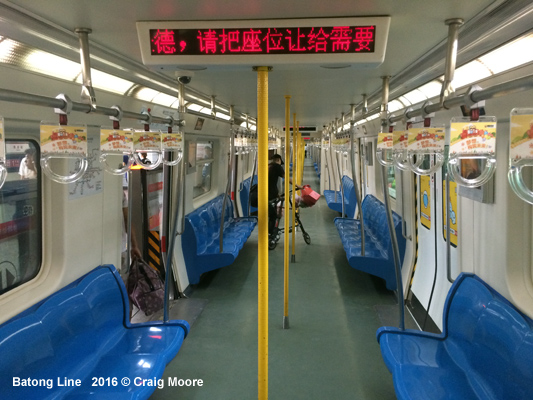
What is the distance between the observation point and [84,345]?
123 inches

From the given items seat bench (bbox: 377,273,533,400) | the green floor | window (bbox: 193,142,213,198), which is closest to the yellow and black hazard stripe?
the green floor

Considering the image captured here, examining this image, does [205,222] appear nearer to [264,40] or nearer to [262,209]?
[262,209]

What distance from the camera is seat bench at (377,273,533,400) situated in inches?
95.7

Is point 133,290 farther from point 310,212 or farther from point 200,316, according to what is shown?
point 310,212

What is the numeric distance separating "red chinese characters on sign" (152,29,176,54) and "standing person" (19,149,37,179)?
156 centimetres

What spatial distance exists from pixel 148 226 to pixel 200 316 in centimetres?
153

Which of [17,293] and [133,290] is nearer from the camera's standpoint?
[17,293]

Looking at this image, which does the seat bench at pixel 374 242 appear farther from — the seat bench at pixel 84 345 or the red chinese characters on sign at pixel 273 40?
the red chinese characters on sign at pixel 273 40

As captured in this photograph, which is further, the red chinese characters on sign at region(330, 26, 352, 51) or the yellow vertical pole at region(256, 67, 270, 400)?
the yellow vertical pole at region(256, 67, 270, 400)

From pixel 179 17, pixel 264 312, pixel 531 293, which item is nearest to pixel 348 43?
pixel 179 17

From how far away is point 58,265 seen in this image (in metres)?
3.27

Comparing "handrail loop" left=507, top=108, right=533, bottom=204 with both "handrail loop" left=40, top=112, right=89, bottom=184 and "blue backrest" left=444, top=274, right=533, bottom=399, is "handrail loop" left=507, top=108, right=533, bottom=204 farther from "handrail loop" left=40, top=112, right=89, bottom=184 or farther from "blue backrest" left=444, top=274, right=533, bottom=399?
"handrail loop" left=40, top=112, right=89, bottom=184

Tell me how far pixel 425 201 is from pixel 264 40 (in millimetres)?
3759

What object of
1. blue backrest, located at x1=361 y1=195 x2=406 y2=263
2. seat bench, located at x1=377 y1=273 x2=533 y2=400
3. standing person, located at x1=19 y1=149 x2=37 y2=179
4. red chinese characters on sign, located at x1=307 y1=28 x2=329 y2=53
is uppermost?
red chinese characters on sign, located at x1=307 y1=28 x2=329 y2=53
